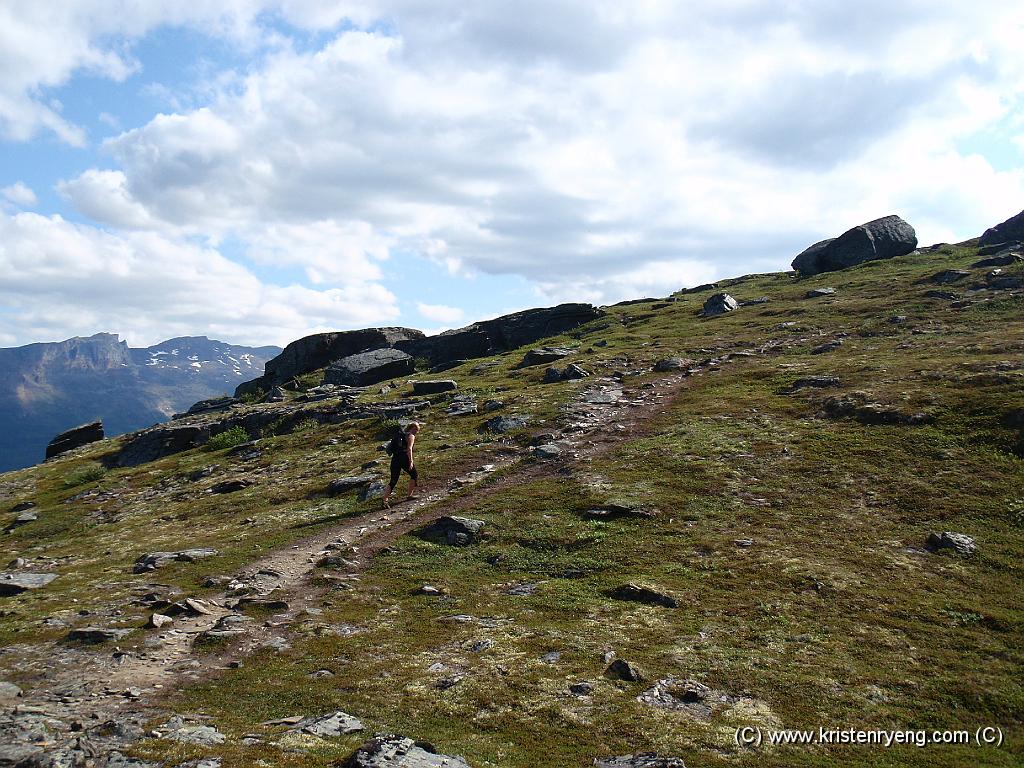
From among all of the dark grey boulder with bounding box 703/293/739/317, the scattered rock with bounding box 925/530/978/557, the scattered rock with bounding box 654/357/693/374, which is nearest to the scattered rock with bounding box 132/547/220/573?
the scattered rock with bounding box 925/530/978/557

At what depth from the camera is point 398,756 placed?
39.0 feet

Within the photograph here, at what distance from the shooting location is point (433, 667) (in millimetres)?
16844

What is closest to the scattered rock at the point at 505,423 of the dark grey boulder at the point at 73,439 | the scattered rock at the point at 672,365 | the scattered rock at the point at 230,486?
the scattered rock at the point at 672,365

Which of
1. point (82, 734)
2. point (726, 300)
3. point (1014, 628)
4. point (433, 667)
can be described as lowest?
point (1014, 628)

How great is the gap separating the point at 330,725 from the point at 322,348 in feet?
317

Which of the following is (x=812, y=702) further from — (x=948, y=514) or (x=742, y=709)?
(x=948, y=514)

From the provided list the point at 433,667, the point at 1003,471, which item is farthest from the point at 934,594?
the point at 433,667

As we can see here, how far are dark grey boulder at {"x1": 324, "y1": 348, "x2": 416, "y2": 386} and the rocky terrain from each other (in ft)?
103

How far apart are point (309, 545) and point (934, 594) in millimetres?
25957

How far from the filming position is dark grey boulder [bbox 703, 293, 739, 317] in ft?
297

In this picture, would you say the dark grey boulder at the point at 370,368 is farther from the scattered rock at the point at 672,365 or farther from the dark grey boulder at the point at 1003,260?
the dark grey boulder at the point at 1003,260


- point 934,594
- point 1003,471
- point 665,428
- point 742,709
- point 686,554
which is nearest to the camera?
point 742,709

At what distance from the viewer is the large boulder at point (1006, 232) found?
102875mm

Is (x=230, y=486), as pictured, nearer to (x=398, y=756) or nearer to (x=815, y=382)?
(x=398, y=756)
